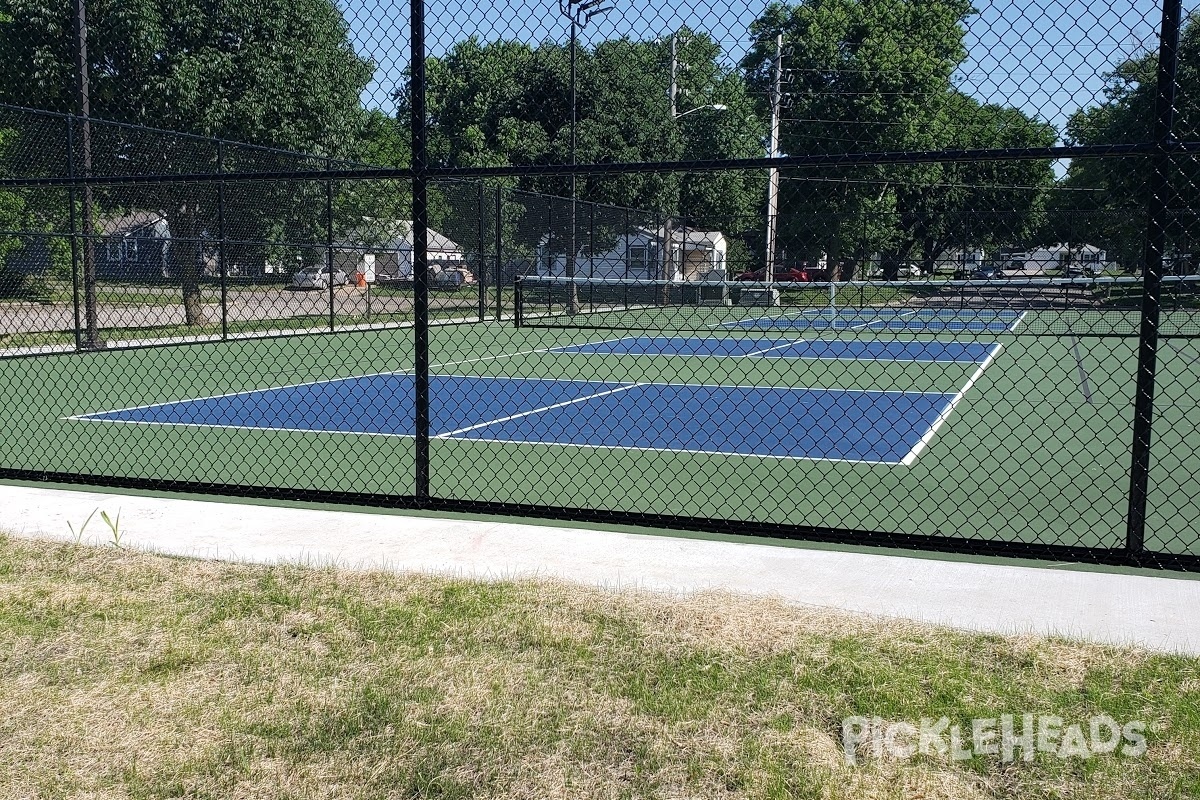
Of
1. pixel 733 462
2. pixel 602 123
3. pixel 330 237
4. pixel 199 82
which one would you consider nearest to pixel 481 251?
pixel 330 237

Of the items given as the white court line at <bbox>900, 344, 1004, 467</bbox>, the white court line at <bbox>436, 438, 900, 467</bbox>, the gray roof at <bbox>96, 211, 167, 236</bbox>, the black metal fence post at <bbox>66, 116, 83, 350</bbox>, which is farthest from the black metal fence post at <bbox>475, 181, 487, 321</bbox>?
the white court line at <bbox>436, 438, 900, 467</bbox>

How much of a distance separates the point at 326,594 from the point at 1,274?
13629 mm

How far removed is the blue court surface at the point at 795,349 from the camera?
1612 centimetres

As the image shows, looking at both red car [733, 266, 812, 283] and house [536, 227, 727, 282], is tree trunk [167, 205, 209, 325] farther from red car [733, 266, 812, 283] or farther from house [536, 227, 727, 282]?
red car [733, 266, 812, 283]

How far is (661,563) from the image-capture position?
4746 mm

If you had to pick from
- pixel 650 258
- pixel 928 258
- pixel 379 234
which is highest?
pixel 379 234

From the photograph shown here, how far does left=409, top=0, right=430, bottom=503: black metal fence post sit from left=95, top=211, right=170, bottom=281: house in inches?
433

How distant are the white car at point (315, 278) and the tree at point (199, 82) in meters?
0.83

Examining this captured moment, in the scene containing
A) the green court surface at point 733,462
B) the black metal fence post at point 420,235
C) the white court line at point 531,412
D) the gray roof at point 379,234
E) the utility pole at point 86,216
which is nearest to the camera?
the black metal fence post at point 420,235

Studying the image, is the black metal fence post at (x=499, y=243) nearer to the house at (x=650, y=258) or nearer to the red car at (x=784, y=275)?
the house at (x=650, y=258)

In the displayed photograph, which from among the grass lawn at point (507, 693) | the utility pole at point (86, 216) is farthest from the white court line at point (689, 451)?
the utility pole at point (86, 216)

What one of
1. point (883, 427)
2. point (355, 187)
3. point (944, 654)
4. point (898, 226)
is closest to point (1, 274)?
point (355, 187)

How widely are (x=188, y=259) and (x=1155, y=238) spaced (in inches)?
619

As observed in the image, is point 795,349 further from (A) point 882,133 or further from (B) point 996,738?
(B) point 996,738
